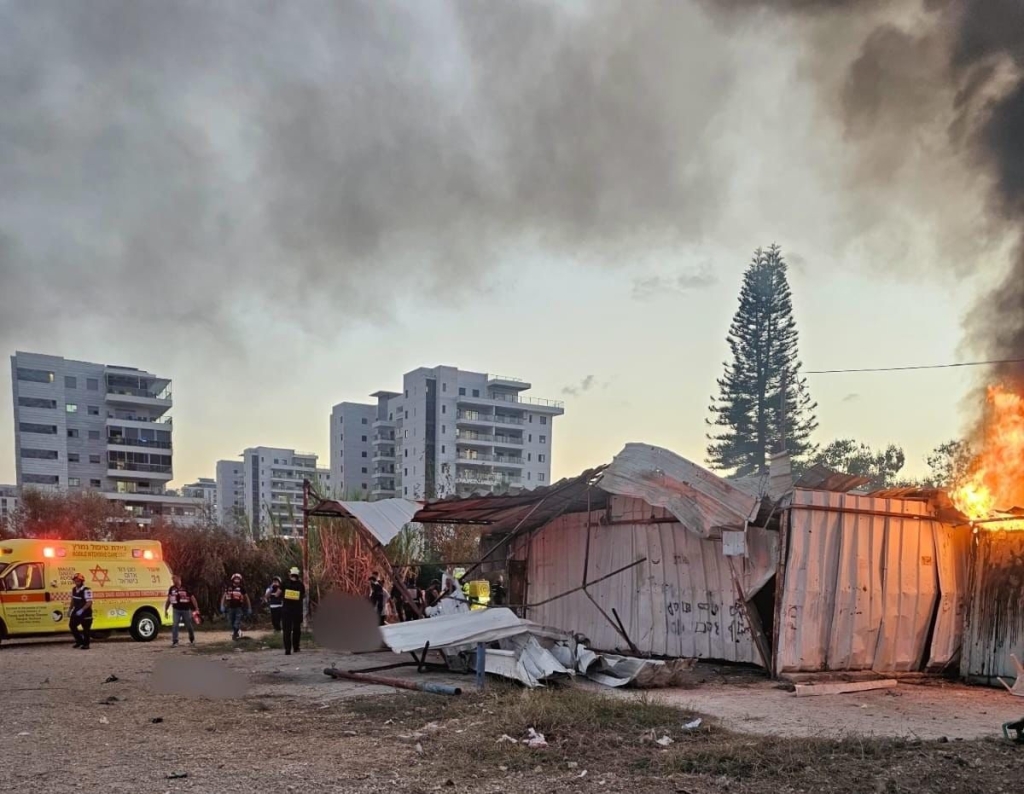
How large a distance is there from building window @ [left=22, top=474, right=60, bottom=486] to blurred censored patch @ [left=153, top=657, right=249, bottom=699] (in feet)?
208

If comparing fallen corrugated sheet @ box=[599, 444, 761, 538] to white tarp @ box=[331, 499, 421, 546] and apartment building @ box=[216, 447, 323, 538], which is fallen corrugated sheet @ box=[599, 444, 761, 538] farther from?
apartment building @ box=[216, 447, 323, 538]

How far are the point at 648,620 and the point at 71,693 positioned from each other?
8531 mm

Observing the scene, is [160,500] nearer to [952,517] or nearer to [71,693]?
[71,693]

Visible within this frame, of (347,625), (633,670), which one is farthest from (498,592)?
(633,670)

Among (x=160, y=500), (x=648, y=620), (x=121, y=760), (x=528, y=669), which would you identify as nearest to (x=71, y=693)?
(x=121, y=760)

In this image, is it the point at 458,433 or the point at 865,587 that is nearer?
the point at 865,587

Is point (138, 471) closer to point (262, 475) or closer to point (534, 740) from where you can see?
point (262, 475)

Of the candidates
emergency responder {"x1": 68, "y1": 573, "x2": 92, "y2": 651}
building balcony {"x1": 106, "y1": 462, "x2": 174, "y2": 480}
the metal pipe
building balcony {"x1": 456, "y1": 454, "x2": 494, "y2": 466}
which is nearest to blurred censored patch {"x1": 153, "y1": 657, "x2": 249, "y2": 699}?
the metal pipe

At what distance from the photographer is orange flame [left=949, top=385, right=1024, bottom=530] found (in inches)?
455

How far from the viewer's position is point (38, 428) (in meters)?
67.2

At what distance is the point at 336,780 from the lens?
19.7 ft

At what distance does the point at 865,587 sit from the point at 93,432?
72.6 m

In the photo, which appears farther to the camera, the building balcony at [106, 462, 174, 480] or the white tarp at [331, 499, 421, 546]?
the building balcony at [106, 462, 174, 480]

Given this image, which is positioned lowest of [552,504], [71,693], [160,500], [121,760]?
[160,500]
